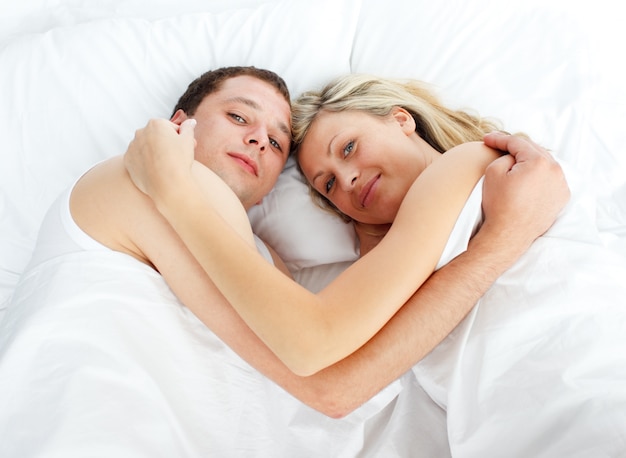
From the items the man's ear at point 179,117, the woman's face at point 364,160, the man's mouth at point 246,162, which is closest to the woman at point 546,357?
the woman's face at point 364,160

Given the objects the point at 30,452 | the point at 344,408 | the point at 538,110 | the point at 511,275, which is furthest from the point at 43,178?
the point at 538,110

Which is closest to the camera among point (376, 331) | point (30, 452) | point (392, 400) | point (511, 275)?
point (30, 452)

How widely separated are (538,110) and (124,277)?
1340mm

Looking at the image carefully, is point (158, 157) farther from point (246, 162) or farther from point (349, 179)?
point (349, 179)

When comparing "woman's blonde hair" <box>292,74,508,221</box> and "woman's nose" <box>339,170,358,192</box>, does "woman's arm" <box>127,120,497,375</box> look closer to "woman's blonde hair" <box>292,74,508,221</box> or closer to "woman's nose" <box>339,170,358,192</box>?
"woman's nose" <box>339,170,358,192</box>

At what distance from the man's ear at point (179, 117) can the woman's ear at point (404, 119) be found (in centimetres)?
62

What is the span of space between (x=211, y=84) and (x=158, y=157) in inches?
23.6

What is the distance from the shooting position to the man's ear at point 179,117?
65.9 inches

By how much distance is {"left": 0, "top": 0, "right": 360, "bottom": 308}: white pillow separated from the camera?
172 cm

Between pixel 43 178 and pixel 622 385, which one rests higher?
pixel 622 385

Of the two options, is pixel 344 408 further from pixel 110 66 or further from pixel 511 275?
pixel 110 66

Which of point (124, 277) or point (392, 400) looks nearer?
point (124, 277)

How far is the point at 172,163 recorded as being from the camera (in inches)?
44.9

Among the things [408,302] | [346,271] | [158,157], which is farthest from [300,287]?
[158,157]
